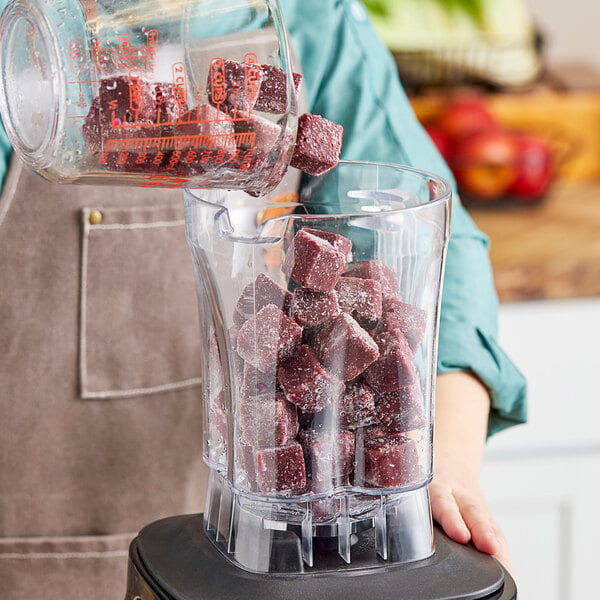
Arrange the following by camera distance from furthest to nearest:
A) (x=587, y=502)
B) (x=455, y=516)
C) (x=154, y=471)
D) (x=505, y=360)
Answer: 1. (x=587, y=502)
2. (x=154, y=471)
3. (x=505, y=360)
4. (x=455, y=516)

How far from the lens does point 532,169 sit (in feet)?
5.75

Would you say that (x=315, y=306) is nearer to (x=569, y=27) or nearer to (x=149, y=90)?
(x=149, y=90)

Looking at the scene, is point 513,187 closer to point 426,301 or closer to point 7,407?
point 7,407

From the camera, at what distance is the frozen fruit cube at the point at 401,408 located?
0.58 metres

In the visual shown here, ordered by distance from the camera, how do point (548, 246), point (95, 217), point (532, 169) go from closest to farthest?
point (95, 217)
point (548, 246)
point (532, 169)

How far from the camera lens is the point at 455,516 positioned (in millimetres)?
661

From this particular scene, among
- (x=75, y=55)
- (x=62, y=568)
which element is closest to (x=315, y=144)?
(x=75, y=55)

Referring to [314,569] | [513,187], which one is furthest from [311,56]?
[513,187]

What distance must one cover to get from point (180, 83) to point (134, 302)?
476 mm

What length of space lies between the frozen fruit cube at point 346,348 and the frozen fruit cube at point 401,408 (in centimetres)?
3

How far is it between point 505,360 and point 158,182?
0.48m

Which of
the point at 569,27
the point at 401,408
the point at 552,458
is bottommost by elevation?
the point at 552,458

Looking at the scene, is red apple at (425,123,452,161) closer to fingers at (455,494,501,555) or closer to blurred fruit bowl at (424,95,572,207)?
blurred fruit bowl at (424,95,572,207)

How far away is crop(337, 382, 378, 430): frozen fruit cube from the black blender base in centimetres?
9
